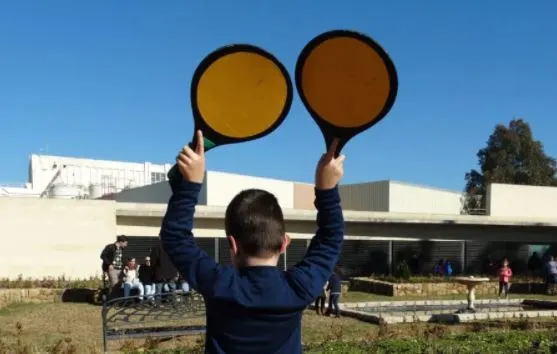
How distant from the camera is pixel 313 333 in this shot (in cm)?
1272

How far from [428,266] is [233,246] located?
2756 centimetres

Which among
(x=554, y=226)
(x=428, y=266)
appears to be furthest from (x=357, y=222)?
(x=554, y=226)

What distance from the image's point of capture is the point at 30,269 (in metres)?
22.1

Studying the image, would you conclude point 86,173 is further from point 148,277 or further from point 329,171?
point 329,171

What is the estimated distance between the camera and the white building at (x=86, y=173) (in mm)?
57219

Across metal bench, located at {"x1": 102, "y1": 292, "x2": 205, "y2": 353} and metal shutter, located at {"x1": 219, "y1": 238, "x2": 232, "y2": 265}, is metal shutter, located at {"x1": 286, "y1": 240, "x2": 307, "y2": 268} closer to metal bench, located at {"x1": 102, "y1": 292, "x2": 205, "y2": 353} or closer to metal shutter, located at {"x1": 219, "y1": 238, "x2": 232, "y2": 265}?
metal shutter, located at {"x1": 219, "y1": 238, "x2": 232, "y2": 265}

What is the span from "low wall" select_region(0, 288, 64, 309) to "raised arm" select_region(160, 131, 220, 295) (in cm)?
1740

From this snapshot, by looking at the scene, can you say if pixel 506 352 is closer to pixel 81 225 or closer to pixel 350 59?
pixel 350 59

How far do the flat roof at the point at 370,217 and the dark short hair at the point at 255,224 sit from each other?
21992 mm

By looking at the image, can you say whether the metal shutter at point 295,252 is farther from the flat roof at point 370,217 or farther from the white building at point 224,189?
the white building at point 224,189

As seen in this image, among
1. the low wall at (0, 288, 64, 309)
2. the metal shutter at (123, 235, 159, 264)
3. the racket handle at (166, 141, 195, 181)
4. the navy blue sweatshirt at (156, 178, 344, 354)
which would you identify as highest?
the racket handle at (166, 141, 195, 181)

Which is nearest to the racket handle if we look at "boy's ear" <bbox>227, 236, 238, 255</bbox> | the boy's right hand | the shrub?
"boy's ear" <bbox>227, 236, 238, 255</bbox>

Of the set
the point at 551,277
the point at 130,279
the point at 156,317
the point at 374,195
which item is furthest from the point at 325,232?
the point at 374,195

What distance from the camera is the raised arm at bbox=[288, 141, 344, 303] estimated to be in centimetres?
242
